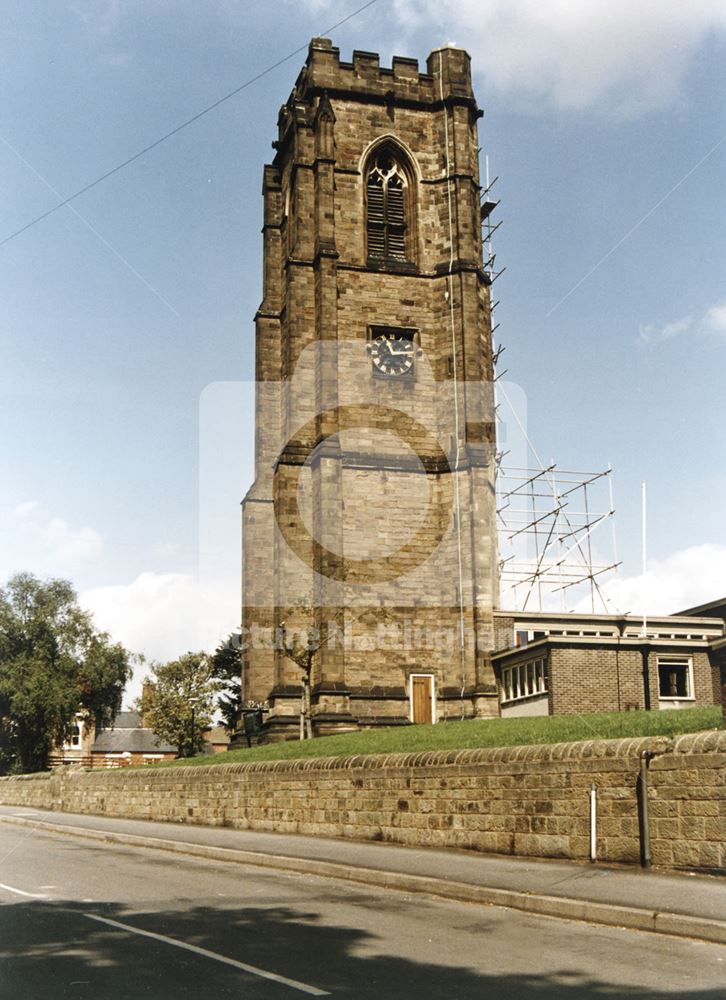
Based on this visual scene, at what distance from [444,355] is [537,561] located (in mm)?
13653

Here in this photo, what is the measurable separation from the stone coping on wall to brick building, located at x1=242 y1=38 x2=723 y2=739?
12.9 meters

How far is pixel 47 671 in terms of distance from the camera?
56.5 meters

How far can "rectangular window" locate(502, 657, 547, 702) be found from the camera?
105ft

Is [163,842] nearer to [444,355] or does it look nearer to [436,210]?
[444,355]

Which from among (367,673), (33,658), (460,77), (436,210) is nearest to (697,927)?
(367,673)

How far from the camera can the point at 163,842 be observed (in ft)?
62.0

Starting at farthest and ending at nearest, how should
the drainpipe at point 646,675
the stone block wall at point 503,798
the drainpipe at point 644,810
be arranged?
the drainpipe at point 646,675
the drainpipe at point 644,810
the stone block wall at point 503,798

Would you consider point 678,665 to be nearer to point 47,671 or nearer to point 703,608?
point 703,608

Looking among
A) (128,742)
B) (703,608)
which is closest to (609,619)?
(703,608)

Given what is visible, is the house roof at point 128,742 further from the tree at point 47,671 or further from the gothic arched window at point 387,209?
the gothic arched window at point 387,209

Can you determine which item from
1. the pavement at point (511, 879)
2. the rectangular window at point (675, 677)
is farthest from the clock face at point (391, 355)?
the pavement at point (511, 879)

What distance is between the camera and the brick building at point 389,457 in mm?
34656

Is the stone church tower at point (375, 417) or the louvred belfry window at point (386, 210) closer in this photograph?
the stone church tower at point (375, 417)

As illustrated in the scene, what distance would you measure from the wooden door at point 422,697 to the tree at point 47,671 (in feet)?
86.9
